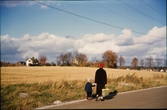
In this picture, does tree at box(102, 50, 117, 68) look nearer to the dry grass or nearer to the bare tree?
the bare tree

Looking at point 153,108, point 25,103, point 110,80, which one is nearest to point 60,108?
point 25,103

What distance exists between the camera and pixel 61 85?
16.4 m

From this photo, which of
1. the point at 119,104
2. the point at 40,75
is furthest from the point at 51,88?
the point at 40,75

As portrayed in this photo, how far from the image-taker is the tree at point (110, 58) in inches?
4547

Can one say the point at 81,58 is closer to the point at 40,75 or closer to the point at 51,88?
the point at 40,75

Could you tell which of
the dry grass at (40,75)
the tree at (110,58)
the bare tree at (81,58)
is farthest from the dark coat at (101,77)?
the bare tree at (81,58)

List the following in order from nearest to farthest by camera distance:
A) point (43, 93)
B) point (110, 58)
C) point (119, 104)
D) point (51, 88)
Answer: point (119, 104), point (43, 93), point (51, 88), point (110, 58)

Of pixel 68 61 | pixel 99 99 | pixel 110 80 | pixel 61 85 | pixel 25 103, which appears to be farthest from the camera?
pixel 68 61

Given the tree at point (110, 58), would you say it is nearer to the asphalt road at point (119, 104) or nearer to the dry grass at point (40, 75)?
the dry grass at point (40, 75)

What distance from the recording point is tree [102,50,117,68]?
116m

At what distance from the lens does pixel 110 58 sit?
116 m

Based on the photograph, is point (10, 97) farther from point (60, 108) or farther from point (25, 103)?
point (60, 108)

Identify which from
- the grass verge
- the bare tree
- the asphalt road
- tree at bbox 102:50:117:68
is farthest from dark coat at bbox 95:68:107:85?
the bare tree

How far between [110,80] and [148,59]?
5686 inches
